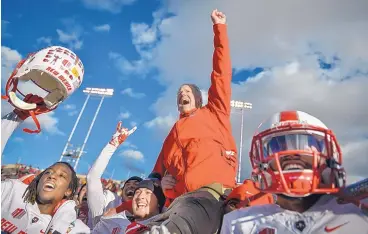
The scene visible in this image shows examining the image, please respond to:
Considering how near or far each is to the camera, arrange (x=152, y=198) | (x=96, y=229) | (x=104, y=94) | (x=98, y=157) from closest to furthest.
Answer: (x=152, y=198) → (x=96, y=229) → (x=98, y=157) → (x=104, y=94)

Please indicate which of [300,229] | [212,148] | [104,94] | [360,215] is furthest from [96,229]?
[104,94]

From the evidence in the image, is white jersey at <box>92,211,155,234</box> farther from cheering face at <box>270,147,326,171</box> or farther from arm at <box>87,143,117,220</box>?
cheering face at <box>270,147,326,171</box>

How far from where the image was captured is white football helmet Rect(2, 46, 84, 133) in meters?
3.37

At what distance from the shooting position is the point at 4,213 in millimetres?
3523

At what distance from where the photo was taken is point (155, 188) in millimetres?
3334

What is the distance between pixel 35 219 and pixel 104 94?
129 feet

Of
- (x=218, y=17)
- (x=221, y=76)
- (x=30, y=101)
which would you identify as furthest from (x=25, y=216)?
(x=218, y=17)

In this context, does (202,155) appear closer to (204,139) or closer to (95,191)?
(204,139)

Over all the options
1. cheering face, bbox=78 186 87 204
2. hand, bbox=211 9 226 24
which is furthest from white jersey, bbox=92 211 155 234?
cheering face, bbox=78 186 87 204

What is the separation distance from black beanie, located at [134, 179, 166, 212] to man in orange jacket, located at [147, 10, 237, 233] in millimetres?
219

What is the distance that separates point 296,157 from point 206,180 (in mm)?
899

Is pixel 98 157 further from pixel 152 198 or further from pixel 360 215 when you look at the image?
pixel 360 215

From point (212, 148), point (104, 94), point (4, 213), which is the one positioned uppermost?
point (104, 94)

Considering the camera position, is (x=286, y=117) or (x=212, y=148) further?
(x=212, y=148)
